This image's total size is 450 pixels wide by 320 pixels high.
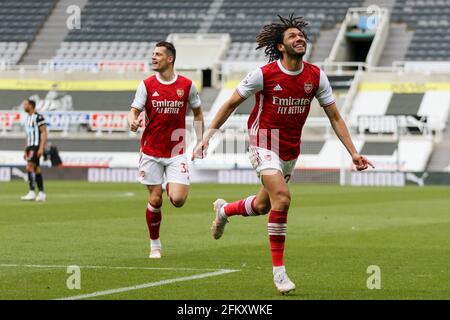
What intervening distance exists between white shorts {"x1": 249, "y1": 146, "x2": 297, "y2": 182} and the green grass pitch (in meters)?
1.04

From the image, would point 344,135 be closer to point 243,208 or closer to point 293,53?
point 293,53

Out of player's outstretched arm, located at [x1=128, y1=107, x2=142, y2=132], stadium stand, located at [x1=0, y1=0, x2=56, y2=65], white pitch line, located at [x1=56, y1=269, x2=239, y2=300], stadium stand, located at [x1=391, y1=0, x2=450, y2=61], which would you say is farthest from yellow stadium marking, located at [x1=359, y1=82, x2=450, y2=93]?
white pitch line, located at [x1=56, y1=269, x2=239, y2=300]

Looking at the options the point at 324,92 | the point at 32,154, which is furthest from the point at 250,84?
the point at 32,154

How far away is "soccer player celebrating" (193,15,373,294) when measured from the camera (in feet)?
33.7

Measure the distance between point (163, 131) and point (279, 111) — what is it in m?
3.02

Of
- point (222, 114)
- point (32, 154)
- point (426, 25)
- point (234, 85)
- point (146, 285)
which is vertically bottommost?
point (146, 285)

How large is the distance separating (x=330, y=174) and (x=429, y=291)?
102ft

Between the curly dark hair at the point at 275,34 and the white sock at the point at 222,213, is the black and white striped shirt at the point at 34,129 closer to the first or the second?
the white sock at the point at 222,213

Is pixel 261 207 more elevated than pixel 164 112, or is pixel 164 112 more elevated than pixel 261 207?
pixel 164 112

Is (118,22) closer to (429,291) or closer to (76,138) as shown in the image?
(76,138)

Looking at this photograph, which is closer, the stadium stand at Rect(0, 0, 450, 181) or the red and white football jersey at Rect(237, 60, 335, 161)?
the red and white football jersey at Rect(237, 60, 335, 161)

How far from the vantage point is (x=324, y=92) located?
1073cm

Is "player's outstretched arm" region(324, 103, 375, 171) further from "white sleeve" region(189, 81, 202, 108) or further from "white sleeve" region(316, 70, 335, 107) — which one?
"white sleeve" region(189, 81, 202, 108)
